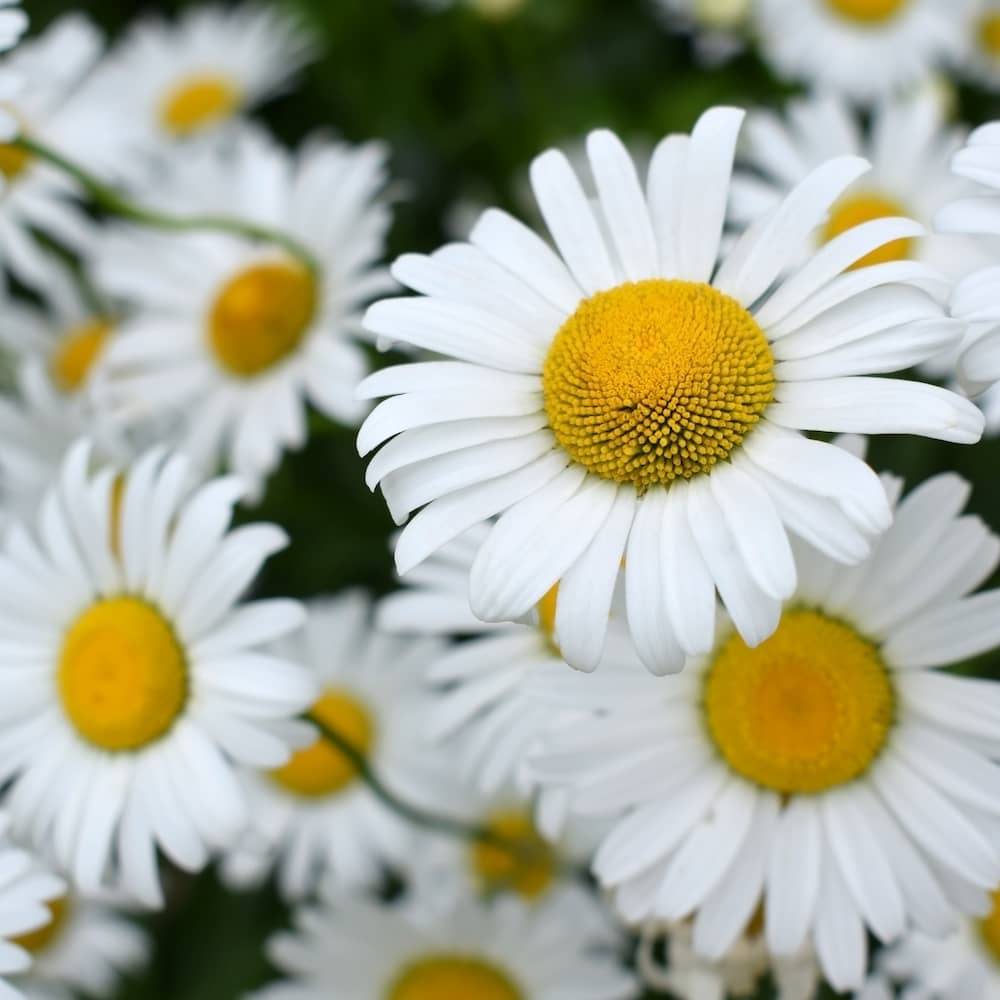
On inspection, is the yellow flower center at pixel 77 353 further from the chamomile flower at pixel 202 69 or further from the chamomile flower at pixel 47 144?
the chamomile flower at pixel 202 69

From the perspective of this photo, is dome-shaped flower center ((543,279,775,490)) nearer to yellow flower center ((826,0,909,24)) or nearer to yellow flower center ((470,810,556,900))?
yellow flower center ((470,810,556,900))

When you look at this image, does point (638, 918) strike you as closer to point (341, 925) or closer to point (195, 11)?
point (341, 925)

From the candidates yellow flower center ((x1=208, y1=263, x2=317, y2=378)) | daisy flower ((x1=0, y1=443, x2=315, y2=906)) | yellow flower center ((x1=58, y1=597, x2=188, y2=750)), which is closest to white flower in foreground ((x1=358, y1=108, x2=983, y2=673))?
daisy flower ((x1=0, y1=443, x2=315, y2=906))

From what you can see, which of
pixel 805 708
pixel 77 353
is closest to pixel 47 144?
pixel 77 353

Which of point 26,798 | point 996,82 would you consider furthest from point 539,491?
point 996,82

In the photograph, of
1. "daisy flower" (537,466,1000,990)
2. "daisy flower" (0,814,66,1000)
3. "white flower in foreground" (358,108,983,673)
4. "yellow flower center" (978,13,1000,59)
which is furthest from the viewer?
"yellow flower center" (978,13,1000,59)

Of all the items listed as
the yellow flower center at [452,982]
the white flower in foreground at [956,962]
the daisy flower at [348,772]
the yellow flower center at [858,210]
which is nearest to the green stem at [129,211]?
the daisy flower at [348,772]

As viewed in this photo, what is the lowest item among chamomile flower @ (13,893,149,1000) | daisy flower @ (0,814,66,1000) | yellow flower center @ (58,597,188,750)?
chamomile flower @ (13,893,149,1000)
